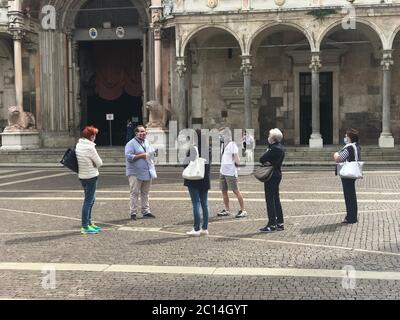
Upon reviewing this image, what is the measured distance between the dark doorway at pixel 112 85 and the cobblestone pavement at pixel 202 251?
19.4 meters

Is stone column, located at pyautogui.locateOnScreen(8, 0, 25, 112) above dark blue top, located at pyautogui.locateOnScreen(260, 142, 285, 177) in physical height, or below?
above

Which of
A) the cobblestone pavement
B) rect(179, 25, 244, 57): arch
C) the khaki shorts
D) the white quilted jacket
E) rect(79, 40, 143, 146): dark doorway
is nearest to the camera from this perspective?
the cobblestone pavement

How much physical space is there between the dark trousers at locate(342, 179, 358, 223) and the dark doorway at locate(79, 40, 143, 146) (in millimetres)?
23740

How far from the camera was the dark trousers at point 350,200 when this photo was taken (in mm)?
9914

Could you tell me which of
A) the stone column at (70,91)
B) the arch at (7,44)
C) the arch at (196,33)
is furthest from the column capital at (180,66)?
the arch at (7,44)

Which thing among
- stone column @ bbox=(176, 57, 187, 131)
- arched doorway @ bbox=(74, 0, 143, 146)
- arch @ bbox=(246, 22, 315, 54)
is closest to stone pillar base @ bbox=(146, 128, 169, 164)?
stone column @ bbox=(176, 57, 187, 131)

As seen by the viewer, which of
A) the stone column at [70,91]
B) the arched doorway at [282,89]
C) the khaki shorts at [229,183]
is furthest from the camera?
the stone column at [70,91]

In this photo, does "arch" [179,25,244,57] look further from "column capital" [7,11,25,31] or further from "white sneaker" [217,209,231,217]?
"white sneaker" [217,209,231,217]

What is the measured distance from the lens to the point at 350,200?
993 centimetres

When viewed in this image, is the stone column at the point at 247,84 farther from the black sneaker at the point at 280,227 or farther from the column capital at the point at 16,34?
the black sneaker at the point at 280,227

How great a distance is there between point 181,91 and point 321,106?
7.68m

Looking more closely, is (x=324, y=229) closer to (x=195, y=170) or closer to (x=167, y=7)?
(x=195, y=170)

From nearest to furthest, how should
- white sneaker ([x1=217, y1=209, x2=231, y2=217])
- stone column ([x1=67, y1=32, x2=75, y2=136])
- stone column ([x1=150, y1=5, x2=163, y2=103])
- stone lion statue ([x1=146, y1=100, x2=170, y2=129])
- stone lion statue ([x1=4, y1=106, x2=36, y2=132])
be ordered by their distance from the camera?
white sneaker ([x1=217, y1=209, x2=231, y2=217]) → stone lion statue ([x1=146, y1=100, x2=170, y2=129]) → stone column ([x1=150, y1=5, x2=163, y2=103]) → stone lion statue ([x1=4, y1=106, x2=36, y2=132]) → stone column ([x1=67, y1=32, x2=75, y2=136])

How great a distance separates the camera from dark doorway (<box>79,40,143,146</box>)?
32.7 metres
